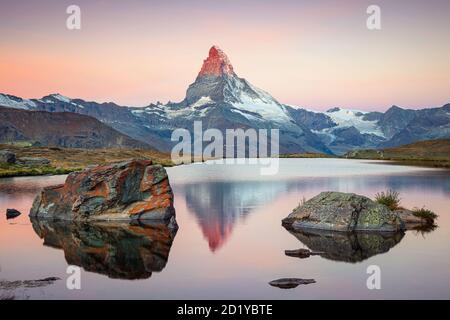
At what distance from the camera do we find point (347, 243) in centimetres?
3344

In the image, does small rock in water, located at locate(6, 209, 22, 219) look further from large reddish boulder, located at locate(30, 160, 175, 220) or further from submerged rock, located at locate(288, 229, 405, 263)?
submerged rock, located at locate(288, 229, 405, 263)

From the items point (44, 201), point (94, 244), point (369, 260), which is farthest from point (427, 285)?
point (44, 201)

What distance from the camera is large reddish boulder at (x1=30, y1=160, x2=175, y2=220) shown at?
139ft

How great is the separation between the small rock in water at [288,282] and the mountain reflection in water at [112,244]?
6.13 meters

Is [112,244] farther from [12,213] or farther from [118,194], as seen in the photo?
[12,213]

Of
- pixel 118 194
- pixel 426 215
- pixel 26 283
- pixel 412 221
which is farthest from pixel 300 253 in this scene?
pixel 118 194

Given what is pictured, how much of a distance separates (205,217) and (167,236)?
10264 mm

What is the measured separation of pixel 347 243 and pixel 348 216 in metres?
4.53

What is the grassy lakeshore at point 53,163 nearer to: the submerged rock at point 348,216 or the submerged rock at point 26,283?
the submerged rock at point 348,216

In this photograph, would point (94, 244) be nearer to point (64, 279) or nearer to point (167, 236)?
point (167, 236)

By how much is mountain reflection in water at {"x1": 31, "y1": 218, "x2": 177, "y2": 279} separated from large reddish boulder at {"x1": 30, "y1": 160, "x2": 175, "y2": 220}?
1.19 metres

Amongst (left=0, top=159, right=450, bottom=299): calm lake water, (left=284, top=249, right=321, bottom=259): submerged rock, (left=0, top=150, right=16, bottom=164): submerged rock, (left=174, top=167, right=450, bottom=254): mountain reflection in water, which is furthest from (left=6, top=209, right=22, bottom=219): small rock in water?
(left=0, top=150, right=16, bottom=164): submerged rock

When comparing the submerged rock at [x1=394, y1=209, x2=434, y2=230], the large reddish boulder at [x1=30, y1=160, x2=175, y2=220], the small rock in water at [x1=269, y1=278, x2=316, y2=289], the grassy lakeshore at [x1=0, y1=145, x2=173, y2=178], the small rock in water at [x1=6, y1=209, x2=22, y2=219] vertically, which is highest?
the grassy lakeshore at [x1=0, y1=145, x2=173, y2=178]

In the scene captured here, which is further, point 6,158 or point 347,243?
point 6,158
